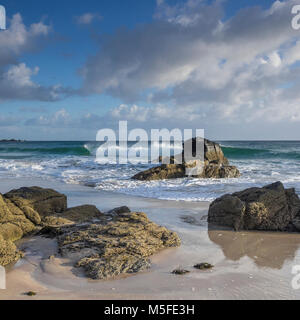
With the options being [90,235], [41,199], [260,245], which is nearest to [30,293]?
[90,235]

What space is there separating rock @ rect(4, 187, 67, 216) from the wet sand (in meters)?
1.41

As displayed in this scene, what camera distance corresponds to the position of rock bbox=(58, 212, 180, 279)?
11.6 ft

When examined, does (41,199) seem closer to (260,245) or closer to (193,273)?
(193,273)

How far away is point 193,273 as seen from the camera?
3510 mm

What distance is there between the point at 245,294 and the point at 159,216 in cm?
354

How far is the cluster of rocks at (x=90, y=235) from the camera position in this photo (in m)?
3.64

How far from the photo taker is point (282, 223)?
5488 mm

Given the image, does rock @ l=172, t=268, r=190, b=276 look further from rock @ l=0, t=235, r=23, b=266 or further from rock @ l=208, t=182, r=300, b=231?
rock @ l=208, t=182, r=300, b=231

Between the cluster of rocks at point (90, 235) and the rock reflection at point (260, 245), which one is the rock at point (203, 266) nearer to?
the rock reflection at point (260, 245)

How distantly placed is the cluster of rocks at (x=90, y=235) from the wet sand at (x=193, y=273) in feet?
0.50

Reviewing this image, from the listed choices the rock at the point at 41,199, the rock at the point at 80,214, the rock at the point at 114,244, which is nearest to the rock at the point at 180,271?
the rock at the point at 114,244

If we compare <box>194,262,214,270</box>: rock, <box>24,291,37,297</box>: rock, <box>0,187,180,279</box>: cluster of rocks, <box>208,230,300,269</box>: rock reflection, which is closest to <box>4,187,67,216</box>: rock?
<box>0,187,180,279</box>: cluster of rocks
